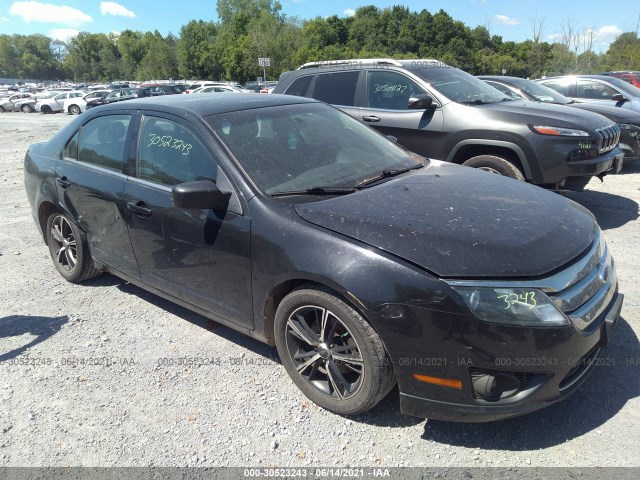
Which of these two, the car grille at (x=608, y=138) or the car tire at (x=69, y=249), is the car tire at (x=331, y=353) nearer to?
the car tire at (x=69, y=249)

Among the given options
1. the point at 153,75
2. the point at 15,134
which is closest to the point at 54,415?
the point at 15,134

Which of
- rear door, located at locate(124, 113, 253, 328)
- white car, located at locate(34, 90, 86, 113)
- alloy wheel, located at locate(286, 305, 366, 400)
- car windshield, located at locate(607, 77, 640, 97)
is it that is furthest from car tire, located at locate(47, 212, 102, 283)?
white car, located at locate(34, 90, 86, 113)

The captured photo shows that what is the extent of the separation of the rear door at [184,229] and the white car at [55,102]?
35.9m

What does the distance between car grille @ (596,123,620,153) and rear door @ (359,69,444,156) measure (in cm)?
172

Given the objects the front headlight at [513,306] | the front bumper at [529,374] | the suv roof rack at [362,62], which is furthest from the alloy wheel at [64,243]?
the suv roof rack at [362,62]

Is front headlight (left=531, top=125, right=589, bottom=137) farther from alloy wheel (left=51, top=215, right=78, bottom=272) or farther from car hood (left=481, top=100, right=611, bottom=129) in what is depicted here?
alloy wheel (left=51, top=215, right=78, bottom=272)

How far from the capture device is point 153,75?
92.9 meters

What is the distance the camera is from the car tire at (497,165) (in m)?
5.39

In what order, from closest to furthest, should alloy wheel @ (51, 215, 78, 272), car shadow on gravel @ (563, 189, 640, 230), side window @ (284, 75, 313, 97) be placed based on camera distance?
alloy wheel @ (51, 215, 78, 272) < car shadow on gravel @ (563, 189, 640, 230) < side window @ (284, 75, 313, 97)

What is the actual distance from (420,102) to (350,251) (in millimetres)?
3836

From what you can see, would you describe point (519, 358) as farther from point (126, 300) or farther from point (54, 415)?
point (126, 300)

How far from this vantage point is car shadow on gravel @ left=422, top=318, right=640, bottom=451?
248 cm

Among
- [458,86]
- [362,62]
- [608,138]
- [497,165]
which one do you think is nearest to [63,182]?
[362,62]

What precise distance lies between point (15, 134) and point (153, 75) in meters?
81.4
